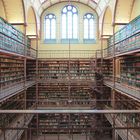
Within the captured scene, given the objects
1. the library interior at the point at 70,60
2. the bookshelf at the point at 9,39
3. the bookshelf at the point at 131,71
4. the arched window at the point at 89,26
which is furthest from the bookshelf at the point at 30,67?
the bookshelf at the point at 131,71

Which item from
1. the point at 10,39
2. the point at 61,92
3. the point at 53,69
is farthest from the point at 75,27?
the point at 10,39

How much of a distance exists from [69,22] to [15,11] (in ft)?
17.6

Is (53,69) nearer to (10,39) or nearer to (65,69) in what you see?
(65,69)

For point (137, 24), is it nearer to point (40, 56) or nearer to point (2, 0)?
point (2, 0)

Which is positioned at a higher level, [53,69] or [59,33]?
[59,33]

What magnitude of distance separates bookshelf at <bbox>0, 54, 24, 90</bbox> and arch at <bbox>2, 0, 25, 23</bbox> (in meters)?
1.75

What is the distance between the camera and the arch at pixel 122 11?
35.9 feet

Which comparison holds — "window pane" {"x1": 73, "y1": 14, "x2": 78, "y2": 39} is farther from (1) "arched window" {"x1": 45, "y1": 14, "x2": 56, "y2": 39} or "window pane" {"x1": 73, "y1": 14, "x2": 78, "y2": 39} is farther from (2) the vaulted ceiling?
(1) "arched window" {"x1": 45, "y1": 14, "x2": 56, "y2": 39}

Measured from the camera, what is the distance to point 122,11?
37.2 feet

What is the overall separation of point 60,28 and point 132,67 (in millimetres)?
6834

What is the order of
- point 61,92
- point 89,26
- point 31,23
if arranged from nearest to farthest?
1. point 31,23
2. point 61,92
3. point 89,26

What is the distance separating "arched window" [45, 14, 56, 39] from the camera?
→ 620 inches

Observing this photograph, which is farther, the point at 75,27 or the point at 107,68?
the point at 75,27

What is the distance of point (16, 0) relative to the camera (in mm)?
10445
